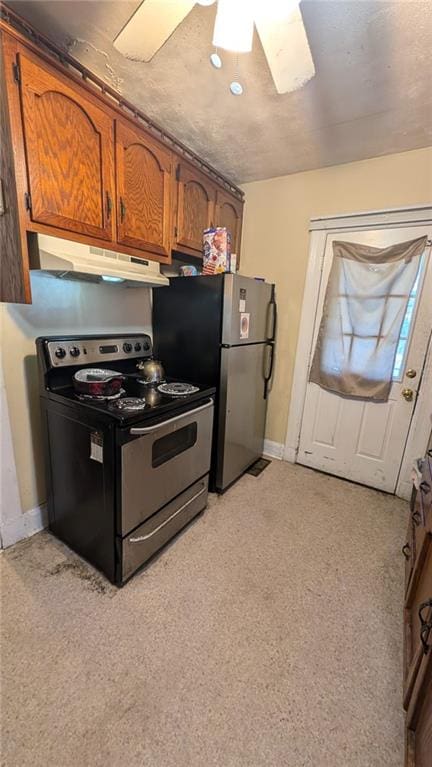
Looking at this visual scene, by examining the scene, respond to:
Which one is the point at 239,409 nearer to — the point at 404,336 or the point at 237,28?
the point at 404,336

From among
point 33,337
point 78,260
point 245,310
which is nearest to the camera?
point 78,260

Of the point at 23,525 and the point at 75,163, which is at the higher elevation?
the point at 75,163

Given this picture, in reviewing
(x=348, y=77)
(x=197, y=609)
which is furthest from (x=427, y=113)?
(x=197, y=609)

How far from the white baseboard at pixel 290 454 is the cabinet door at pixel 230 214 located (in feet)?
6.18

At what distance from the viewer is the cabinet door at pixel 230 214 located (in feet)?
8.05

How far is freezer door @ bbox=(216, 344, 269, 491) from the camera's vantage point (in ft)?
7.07

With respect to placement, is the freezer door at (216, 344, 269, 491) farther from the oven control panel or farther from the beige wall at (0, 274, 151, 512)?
the beige wall at (0, 274, 151, 512)

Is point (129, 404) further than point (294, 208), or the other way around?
point (294, 208)

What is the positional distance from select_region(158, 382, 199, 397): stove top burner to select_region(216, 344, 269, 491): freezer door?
0.33 meters

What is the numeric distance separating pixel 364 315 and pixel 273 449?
1466mm

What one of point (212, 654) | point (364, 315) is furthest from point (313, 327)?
point (212, 654)

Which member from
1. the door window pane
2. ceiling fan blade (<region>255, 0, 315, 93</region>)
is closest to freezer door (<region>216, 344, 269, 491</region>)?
the door window pane

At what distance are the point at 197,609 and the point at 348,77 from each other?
266cm

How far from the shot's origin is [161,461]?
1588mm
